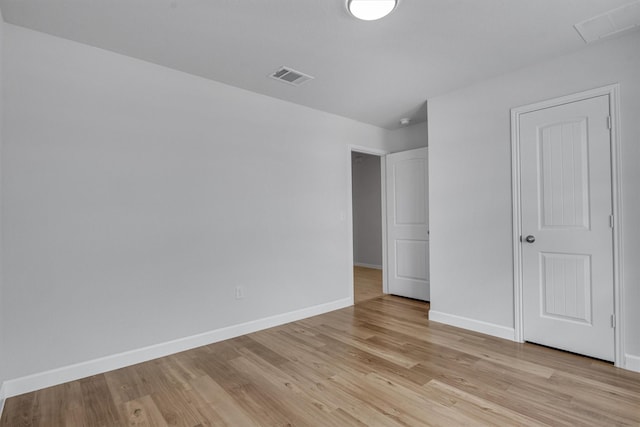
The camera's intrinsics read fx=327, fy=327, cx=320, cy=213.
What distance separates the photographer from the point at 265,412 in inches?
77.9

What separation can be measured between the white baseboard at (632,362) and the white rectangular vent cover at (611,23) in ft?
7.77

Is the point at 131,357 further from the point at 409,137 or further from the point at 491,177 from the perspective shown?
the point at 409,137

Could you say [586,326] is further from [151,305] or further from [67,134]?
[67,134]

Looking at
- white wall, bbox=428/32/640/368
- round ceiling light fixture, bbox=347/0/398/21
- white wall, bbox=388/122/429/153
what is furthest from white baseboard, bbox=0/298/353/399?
round ceiling light fixture, bbox=347/0/398/21

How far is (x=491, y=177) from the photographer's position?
317 cm

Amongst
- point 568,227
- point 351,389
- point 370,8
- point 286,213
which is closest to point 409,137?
point 286,213

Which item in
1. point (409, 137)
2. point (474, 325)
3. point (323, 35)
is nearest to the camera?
point (323, 35)

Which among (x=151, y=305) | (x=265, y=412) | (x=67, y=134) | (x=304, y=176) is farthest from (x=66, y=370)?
(x=304, y=176)

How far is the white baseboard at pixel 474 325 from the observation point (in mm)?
3068

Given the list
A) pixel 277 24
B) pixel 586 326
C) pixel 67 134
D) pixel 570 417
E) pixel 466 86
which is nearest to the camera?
pixel 570 417

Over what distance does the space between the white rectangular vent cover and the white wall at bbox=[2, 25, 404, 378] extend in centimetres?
258

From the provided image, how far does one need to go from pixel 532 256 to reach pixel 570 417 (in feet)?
4.55

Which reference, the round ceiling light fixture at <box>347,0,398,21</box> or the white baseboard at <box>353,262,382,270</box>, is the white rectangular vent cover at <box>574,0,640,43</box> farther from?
the white baseboard at <box>353,262,382,270</box>

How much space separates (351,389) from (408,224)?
110 inches
